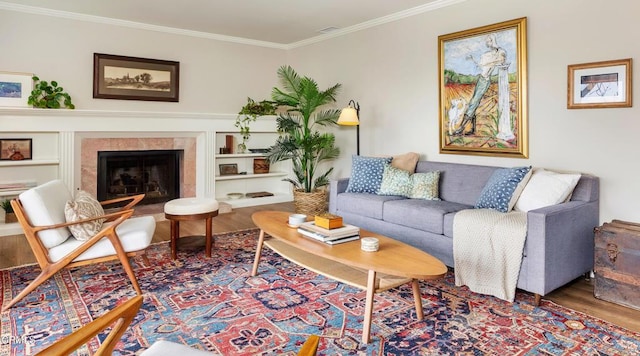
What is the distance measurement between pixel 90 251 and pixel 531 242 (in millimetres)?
2970

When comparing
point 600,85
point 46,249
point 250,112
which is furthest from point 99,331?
point 250,112

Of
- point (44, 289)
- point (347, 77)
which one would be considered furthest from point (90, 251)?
point (347, 77)

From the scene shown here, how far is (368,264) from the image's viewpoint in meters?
2.35

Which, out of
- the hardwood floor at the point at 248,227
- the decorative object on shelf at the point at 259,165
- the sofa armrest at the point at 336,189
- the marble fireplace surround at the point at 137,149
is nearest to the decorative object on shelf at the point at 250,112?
the decorative object on shelf at the point at 259,165

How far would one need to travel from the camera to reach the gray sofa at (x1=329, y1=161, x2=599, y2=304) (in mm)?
2779

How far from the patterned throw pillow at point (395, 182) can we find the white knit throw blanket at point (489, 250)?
1.06m

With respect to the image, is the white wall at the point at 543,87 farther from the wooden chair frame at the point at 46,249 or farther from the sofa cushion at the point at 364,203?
the wooden chair frame at the point at 46,249

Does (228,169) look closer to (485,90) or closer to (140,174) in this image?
(140,174)

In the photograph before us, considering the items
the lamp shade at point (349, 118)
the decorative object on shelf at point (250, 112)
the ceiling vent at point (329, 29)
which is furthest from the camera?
the decorative object on shelf at point (250, 112)

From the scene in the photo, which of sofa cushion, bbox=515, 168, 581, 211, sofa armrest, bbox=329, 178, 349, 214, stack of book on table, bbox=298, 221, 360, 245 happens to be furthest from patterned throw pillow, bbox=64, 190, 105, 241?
sofa cushion, bbox=515, 168, 581, 211

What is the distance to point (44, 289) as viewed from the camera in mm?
2980

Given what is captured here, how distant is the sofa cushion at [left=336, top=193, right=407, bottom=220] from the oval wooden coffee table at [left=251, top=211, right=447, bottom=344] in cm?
102

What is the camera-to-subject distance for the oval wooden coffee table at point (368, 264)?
7.55 feet

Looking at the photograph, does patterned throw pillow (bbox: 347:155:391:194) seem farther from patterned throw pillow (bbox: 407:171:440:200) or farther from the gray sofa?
patterned throw pillow (bbox: 407:171:440:200)
